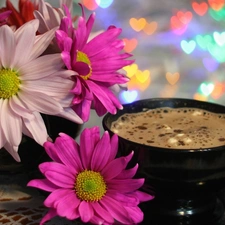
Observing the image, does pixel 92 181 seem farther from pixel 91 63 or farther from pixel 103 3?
pixel 103 3

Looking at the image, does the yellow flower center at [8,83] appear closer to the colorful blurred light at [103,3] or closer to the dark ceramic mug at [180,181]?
the dark ceramic mug at [180,181]

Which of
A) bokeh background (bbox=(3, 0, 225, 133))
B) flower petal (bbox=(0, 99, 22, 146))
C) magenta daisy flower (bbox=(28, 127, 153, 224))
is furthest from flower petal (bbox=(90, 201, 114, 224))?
bokeh background (bbox=(3, 0, 225, 133))

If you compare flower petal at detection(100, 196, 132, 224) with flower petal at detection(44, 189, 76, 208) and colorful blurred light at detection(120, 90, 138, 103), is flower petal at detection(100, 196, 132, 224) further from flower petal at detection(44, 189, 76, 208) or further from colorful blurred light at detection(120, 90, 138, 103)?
colorful blurred light at detection(120, 90, 138, 103)

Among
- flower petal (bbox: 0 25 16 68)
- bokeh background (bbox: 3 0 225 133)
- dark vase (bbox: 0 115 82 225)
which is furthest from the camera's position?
bokeh background (bbox: 3 0 225 133)

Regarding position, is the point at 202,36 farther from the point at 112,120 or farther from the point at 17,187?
the point at 17,187

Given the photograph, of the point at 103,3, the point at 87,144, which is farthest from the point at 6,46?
the point at 103,3

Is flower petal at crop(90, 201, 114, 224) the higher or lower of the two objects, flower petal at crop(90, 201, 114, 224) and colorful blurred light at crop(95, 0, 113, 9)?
the lower

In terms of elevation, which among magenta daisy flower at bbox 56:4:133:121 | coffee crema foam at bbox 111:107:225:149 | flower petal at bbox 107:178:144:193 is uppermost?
magenta daisy flower at bbox 56:4:133:121
